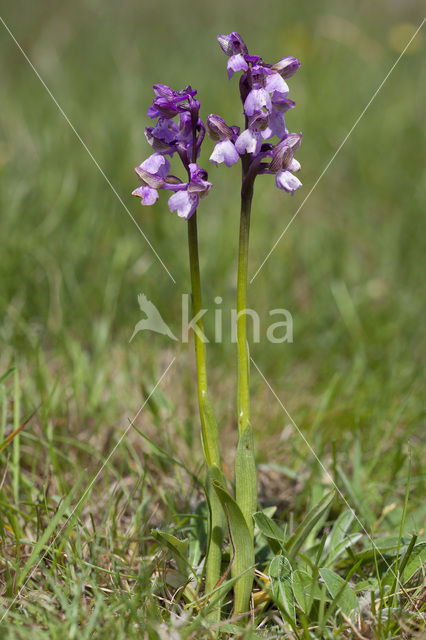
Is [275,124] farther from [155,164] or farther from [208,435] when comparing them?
[208,435]

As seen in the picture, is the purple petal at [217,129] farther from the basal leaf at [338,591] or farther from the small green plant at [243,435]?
the basal leaf at [338,591]

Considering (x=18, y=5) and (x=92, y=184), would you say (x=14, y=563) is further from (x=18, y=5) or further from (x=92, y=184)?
(x=18, y=5)

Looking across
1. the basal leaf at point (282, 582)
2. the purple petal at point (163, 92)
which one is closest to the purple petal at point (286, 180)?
the purple petal at point (163, 92)

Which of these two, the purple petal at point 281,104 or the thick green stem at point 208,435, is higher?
the purple petal at point 281,104

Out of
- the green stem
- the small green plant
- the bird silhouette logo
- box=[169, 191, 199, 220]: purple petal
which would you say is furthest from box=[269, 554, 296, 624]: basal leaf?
the bird silhouette logo

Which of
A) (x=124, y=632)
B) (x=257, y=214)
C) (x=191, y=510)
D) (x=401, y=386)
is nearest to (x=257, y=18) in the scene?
(x=257, y=214)

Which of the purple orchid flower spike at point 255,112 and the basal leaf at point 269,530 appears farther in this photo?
the basal leaf at point 269,530

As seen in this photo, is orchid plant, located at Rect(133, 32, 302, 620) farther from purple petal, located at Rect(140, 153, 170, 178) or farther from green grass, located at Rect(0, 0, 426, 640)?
green grass, located at Rect(0, 0, 426, 640)
